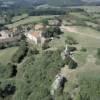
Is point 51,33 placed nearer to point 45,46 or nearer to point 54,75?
point 45,46

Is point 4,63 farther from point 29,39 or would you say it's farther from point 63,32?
point 63,32

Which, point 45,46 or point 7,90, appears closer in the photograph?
point 7,90

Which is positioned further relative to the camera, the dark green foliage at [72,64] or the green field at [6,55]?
the green field at [6,55]

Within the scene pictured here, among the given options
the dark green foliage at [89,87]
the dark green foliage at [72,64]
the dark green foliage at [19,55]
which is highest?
the dark green foliage at [72,64]

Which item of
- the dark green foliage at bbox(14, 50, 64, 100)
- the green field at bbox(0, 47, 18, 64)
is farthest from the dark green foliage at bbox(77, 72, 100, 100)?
the green field at bbox(0, 47, 18, 64)

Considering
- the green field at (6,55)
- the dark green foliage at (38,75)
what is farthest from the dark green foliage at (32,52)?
the green field at (6,55)

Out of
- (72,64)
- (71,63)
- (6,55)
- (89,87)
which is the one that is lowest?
(6,55)

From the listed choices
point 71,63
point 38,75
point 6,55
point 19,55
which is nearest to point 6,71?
point 19,55

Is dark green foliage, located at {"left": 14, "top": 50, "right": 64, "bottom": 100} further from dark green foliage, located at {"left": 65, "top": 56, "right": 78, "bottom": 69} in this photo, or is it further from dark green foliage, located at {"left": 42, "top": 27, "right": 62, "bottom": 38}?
dark green foliage, located at {"left": 42, "top": 27, "right": 62, "bottom": 38}

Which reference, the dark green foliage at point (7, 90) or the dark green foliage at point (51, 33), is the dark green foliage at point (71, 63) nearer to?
the dark green foliage at point (7, 90)

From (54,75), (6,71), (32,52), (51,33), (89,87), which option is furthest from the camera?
(51,33)

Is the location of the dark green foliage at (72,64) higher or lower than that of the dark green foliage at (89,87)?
higher
